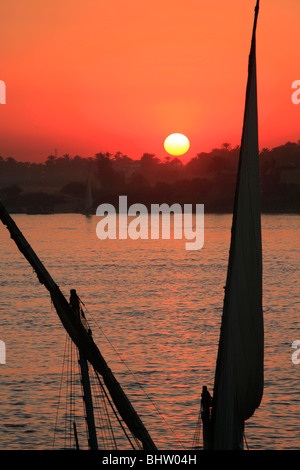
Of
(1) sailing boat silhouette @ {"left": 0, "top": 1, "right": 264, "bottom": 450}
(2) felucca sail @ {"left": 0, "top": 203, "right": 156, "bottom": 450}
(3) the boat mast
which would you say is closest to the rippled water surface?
(3) the boat mast

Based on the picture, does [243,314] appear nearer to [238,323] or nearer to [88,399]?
[238,323]

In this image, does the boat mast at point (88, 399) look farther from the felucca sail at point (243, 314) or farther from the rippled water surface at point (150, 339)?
the rippled water surface at point (150, 339)

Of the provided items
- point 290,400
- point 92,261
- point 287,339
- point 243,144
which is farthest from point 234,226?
point 92,261

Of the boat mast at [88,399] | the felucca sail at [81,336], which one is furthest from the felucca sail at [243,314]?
the boat mast at [88,399]

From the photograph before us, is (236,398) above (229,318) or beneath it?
beneath

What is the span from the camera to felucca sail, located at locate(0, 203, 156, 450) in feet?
40.4

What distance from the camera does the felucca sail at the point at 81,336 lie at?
12.3 metres

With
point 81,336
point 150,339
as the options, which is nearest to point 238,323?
point 81,336

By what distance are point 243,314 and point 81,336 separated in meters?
2.66

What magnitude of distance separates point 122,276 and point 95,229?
93663mm

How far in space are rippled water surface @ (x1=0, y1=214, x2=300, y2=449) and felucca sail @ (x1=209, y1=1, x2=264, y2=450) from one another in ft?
45.3

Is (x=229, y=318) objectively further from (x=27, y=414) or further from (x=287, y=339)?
(x=287, y=339)

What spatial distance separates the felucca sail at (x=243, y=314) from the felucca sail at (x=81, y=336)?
1230mm

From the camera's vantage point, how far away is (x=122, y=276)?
79.2m
